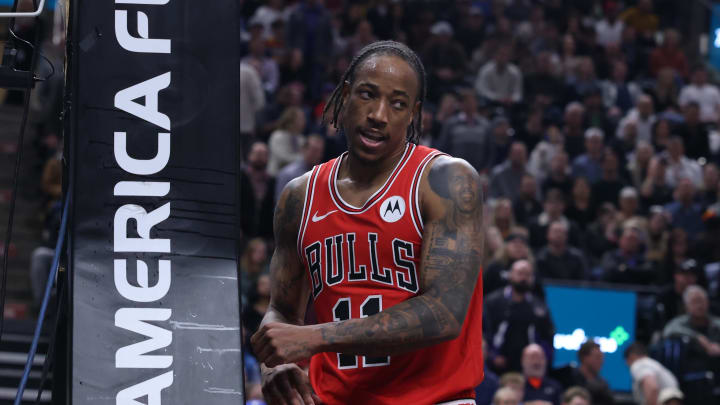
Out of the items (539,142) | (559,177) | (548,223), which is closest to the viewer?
(548,223)

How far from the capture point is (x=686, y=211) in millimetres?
13117

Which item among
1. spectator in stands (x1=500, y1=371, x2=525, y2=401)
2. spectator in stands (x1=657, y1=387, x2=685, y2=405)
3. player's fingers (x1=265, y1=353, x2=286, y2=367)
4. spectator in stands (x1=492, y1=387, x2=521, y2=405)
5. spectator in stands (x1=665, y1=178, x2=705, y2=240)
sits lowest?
spectator in stands (x1=657, y1=387, x2=685, y2=405)

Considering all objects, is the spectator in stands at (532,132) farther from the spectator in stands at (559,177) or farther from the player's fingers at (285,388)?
the player's fingers at (285,388)

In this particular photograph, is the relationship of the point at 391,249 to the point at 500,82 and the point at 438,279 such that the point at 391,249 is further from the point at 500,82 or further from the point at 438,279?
the point at 500,82

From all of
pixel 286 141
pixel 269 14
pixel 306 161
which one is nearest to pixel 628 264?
pixel 306 161

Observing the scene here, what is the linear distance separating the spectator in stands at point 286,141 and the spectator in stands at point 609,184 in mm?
3573

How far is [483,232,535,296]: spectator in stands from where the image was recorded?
10844 mm

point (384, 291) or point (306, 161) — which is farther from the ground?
point (306, 161)

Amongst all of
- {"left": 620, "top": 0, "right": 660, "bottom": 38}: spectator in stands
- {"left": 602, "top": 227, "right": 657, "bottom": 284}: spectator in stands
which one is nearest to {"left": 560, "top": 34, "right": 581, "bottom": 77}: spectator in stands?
{"left": 620, "top": 0, "right": 660, "bottom": 38}: spectator in stands

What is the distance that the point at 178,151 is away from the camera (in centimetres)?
390

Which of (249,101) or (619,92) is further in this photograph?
(619,92)

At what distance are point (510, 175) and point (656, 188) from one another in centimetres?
185

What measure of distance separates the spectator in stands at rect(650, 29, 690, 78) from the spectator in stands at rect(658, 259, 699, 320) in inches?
249

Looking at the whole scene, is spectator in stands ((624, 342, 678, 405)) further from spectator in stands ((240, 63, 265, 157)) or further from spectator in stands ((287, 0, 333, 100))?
spectator in stands ((287, 0, 333, 100))
